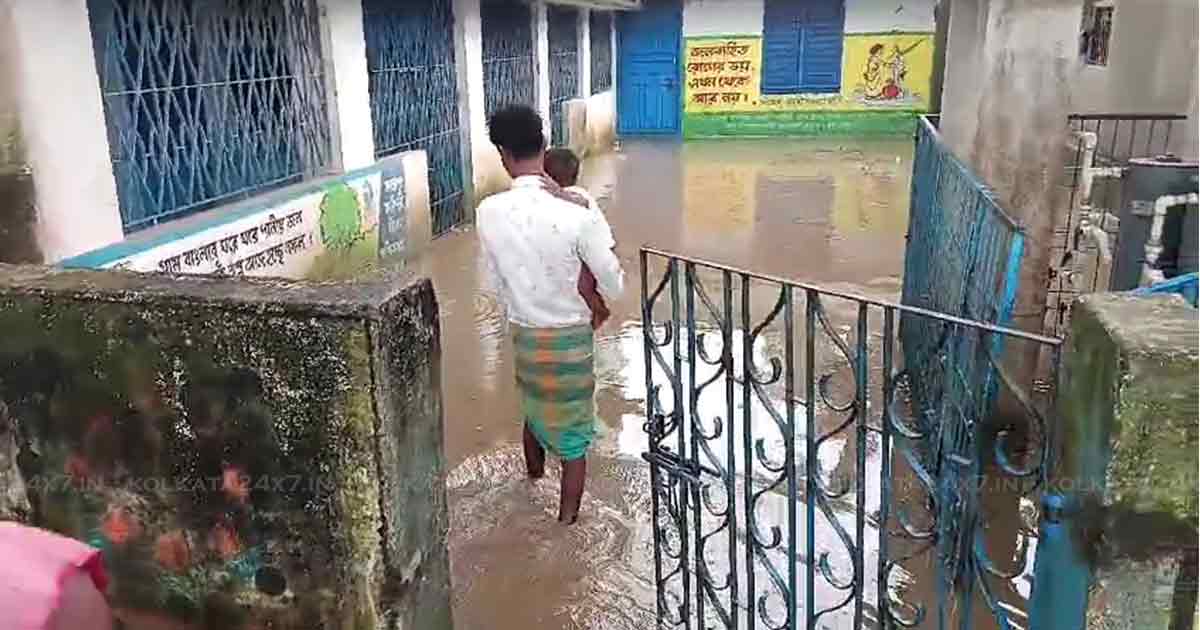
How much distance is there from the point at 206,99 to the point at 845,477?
4.52m

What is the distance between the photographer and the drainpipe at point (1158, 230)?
8.55ft

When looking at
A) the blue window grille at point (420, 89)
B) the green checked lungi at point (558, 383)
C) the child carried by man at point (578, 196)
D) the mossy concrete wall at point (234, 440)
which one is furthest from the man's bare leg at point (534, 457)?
the blue window grille at point (420, 89)

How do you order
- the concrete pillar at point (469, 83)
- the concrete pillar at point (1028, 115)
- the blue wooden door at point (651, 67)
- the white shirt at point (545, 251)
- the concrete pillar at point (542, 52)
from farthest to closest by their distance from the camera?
the blue wooden door at point (651, 67), the concrete pillar at point (542, 52), the concrete pillar at point (469, 83), the concrete pillar at point (1028, 115), the white shirt at point (545, 251)

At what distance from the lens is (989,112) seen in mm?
5621

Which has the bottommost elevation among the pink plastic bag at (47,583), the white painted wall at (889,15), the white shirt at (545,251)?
the pink plastic bag at (47,583)

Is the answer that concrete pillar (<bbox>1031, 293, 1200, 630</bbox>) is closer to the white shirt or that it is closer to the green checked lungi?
the white shirt

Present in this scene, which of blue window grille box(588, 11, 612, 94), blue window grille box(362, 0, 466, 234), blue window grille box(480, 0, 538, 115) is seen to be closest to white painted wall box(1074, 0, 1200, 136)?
blue window grille box(362, 0, 466, 234)

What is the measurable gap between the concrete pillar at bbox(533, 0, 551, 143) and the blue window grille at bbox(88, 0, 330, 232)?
5.26 metres

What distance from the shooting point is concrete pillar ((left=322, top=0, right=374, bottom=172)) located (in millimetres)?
7027

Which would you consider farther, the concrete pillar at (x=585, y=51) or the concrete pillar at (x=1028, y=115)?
the concrete pillar at (x=585, y=51)

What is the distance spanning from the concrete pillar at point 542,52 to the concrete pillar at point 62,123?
7431mm

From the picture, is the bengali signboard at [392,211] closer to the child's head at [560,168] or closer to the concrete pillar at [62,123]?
the concrete pillar at [62,123]

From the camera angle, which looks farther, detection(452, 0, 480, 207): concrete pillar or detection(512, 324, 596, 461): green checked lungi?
detection(452, 0, 480, 207): concrete pillar

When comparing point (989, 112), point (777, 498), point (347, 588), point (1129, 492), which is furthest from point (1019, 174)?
point (347, 588)
